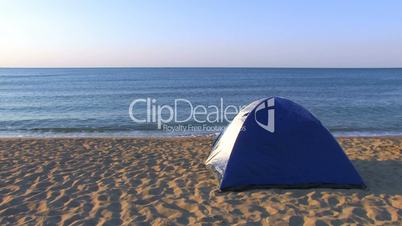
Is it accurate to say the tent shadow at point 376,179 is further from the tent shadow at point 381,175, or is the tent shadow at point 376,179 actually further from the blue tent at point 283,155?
→ the blue tent at point 283,155

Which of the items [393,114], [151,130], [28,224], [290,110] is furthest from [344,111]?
[28,224]

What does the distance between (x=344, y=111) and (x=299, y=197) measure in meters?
21.9

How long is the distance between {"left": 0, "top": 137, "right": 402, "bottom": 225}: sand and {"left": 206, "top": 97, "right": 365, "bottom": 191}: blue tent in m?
0.22

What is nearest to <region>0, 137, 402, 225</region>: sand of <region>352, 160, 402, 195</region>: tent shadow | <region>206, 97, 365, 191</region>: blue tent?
<region>352, 160, 402, 195</region>: tent shadow

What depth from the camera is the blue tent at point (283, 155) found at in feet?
23.1

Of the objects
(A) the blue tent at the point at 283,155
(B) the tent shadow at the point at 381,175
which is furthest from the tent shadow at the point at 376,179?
(A) the blue tent at the point at 283,155

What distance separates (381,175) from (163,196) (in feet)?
14.8

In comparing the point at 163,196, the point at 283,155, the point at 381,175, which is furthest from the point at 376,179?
the point at 163,196

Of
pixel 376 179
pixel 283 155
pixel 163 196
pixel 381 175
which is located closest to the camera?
pixel 163 196

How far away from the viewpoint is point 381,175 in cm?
805

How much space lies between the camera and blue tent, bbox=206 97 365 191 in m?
7.05

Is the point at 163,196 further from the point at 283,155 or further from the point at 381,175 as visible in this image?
the point at 381,175

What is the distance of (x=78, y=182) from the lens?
25.6ft

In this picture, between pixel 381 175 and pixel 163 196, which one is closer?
pixel 163 196
